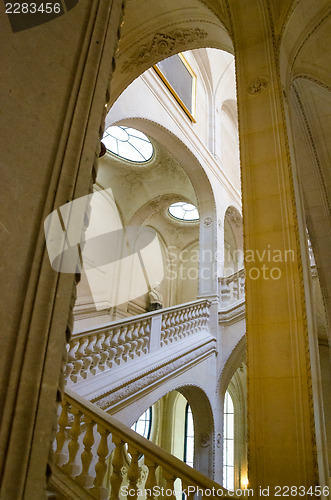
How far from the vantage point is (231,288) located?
31.8ft

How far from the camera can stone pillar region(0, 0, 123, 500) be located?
91 cm

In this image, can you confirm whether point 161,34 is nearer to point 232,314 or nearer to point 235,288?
point 235,288

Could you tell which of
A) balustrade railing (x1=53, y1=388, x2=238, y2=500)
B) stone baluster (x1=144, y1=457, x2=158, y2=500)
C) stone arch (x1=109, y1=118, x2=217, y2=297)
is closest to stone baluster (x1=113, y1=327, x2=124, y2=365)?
balustrade railing (x1=53, y1=388, x2=238, y2=500)

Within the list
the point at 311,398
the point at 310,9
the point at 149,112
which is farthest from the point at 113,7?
the point at 149,112

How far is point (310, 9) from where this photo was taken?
5.17 meters

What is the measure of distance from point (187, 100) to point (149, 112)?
2513mm

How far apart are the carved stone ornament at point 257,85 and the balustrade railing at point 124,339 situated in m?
3.60

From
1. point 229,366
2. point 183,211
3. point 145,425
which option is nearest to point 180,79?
point 183,211

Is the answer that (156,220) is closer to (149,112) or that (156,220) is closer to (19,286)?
(149,112)

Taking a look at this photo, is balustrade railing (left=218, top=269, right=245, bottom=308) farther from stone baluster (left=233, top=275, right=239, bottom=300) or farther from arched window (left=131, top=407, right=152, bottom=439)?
arched window (left=131, top=407, right=152, bottom=439)

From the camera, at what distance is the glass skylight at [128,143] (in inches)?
474

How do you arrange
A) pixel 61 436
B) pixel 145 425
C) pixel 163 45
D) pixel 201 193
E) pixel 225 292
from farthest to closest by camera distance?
1. pixel 145 425
2. pixel 201 193
3. pixel 225 292
4. pixel 163 45
5. pixel 61 436

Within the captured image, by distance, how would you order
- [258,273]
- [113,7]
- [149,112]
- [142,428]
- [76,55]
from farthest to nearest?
[142,428]
[149,112]
[258,273]
[113,7]
[76,55]

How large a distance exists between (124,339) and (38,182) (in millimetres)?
4996
